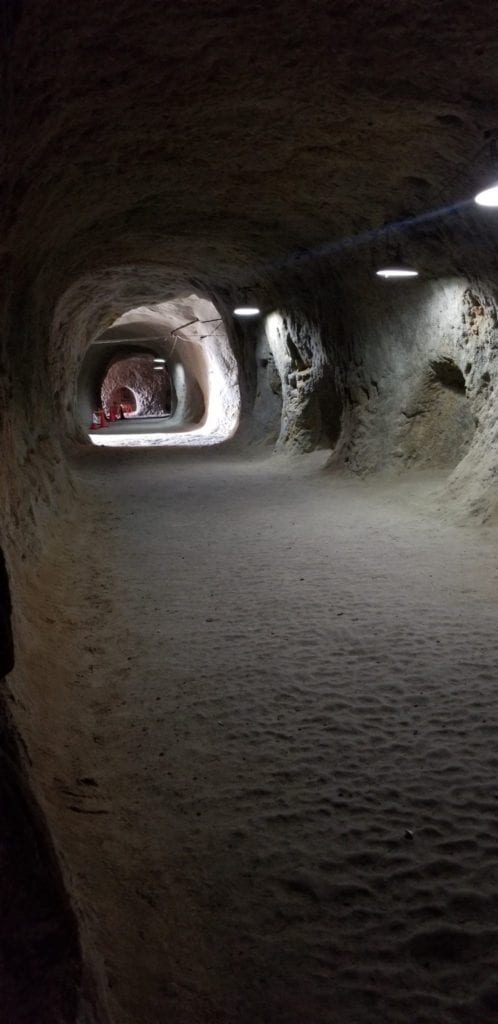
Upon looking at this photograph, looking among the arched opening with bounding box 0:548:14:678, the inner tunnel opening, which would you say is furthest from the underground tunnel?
the inner tunnel opening

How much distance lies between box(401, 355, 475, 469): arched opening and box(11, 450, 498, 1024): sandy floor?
3.98m

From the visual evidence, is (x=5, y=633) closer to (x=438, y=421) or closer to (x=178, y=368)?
(x=438, y=421)

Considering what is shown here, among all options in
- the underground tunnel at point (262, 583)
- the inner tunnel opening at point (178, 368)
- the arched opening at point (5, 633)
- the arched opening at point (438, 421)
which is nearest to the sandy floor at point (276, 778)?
the underground tunnel at point (262, 583)

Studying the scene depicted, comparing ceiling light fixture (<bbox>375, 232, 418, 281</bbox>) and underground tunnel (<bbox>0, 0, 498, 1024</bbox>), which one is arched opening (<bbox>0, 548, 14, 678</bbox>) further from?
ceiling light fixture (<bbox>375, 232, 418, 281</bbox>)

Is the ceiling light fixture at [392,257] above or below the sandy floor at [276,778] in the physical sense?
above

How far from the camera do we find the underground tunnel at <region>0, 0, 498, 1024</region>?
2604mm

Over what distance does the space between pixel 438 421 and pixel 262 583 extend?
5.33 m

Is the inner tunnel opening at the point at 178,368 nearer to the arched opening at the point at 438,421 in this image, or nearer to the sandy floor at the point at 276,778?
the arched opening at the point at 438,421

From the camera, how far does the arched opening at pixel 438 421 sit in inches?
424

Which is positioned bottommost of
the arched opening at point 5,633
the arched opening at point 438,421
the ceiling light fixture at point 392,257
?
the arched opening at point 5,633

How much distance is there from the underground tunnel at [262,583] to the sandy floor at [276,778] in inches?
0.7

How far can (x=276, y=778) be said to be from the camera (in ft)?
12.1

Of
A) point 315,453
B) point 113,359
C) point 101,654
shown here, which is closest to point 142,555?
point 101,654

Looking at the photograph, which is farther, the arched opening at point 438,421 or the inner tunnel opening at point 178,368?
the inner tunnel opening at point 178,368
